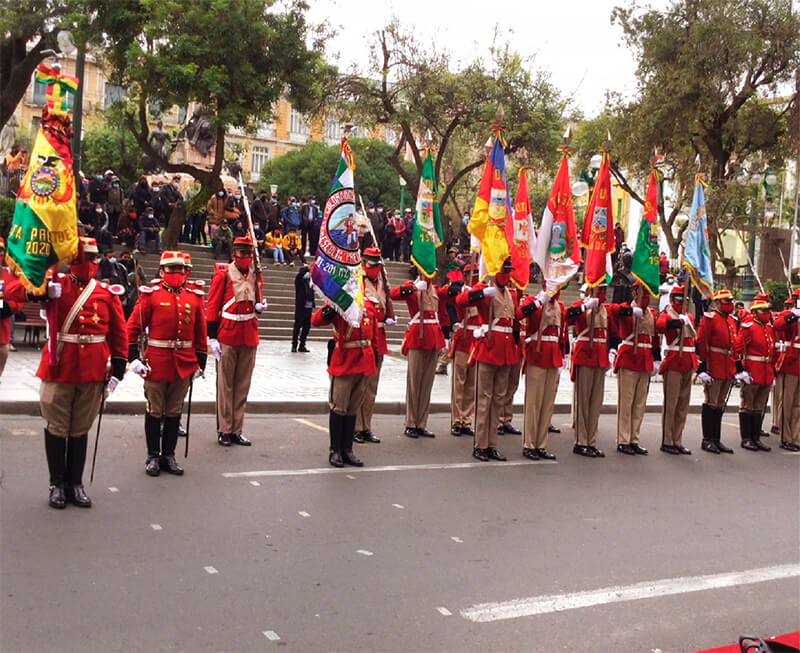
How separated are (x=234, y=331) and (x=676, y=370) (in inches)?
194

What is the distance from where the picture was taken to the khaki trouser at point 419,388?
1046 cm

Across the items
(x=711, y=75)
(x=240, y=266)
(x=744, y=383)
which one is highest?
(x=711, y=75)

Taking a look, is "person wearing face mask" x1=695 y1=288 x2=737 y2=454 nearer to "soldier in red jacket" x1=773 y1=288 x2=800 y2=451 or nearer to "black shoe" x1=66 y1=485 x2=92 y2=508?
"soldier in red jacket" x1=773 y1=288 x2=800 y2=451

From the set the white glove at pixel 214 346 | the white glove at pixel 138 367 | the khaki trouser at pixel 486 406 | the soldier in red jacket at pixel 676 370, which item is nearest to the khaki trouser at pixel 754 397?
the soldier in red jacket at pixel 676 370

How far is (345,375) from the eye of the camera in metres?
8.49

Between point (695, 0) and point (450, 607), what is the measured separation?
24.3 m

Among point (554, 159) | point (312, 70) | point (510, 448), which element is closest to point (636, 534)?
point (510, 448)

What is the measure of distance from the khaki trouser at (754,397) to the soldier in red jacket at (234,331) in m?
5.91

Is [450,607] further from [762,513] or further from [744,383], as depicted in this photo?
[744,383]

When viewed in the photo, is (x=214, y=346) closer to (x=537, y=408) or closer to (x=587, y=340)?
(x=537, y=408)

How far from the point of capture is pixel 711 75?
25.4m

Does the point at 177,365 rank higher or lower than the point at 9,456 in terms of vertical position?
higher

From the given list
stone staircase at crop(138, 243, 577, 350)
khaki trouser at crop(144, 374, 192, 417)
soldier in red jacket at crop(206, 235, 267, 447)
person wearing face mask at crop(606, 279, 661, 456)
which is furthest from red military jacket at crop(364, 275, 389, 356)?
stone staircase at crop(138, 243, 577, 350)

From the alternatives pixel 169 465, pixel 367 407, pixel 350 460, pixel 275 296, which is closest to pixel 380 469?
pixel 350 460
